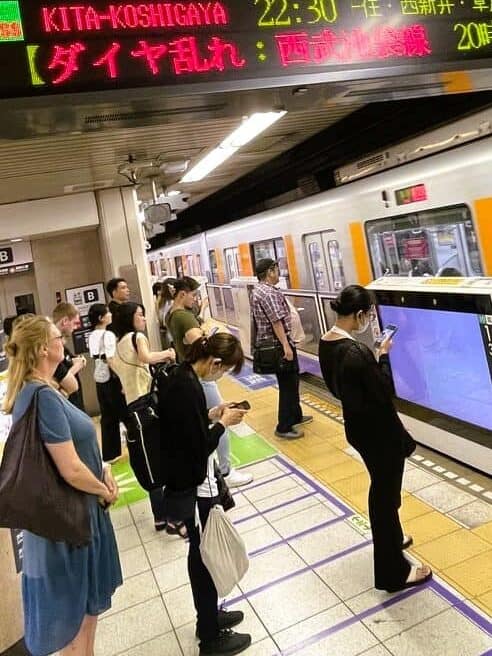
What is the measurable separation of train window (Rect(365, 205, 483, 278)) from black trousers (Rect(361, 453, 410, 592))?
6.15 feet

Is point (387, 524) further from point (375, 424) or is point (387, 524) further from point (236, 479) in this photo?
point (236, 479)

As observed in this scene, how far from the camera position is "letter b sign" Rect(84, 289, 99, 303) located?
22.3 feet

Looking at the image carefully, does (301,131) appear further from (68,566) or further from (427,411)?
(68,566)

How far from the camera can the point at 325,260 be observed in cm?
604

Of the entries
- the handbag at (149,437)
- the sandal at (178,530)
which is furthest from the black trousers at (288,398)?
the handbag at (149,437)

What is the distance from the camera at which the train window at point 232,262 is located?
29.3 ft

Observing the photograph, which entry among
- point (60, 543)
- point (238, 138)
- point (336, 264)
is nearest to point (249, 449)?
point (336, 264)

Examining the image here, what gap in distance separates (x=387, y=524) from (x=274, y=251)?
203 inches

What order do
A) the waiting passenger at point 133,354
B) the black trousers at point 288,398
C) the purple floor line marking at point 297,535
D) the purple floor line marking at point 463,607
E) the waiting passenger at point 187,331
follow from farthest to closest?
the black trousers at point 288,398
the waiting passenger at point 187,331
the waiting passenger at point 133,354
the purple floor line marking at point 297,535
the purple floor line marking at point 463,607

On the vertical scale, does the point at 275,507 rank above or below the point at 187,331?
below

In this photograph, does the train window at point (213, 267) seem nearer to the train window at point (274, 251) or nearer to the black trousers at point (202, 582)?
the train window at point (274, 251)

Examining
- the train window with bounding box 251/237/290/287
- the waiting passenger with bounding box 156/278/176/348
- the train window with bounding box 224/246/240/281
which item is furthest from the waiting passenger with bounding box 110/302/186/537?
the train window with bounding box 224/246/240/281

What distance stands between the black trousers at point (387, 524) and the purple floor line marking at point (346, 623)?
54mm

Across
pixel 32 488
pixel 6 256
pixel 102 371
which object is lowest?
pixel 32 488
